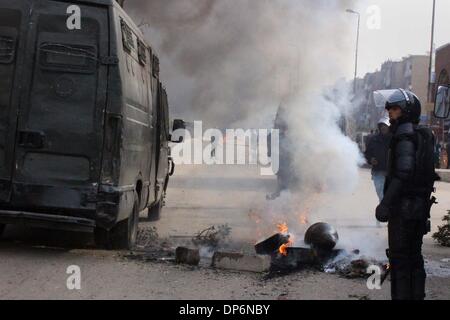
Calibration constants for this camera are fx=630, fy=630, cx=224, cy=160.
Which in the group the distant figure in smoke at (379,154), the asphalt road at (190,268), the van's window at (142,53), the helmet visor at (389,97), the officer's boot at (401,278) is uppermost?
the van's window at (142,53)

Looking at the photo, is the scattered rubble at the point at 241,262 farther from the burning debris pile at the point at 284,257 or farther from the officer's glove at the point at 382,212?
the officer's glove at the point at 382,212

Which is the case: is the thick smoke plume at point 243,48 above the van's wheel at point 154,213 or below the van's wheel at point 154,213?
above

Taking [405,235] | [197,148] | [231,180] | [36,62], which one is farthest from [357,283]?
[197,148]

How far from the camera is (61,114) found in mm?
6008

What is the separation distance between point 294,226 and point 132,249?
2560 millimetres

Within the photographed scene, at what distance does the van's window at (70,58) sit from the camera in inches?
238

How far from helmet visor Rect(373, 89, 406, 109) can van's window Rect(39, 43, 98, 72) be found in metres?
2.72

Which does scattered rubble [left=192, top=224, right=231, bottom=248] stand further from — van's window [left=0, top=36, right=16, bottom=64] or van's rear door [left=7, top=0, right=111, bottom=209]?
van's window [left=0, top=36, right=16, bottom=64]

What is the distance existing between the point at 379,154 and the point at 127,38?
4435 millimetres

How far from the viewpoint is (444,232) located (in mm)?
8500

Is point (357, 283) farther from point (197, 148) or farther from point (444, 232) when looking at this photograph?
point (197, 148)

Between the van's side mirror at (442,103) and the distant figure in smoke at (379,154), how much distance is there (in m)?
2.69

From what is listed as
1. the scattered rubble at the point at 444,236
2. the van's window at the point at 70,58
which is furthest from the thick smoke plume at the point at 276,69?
the van's window at the point at 70,58

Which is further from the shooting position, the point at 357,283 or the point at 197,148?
the point at 197,148
